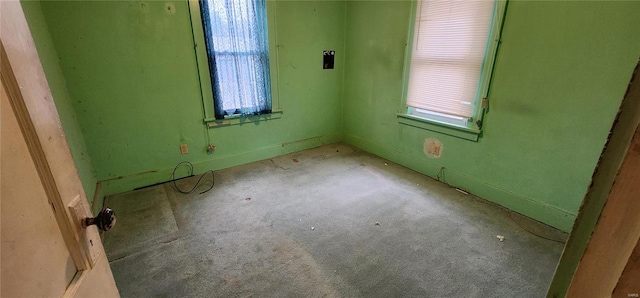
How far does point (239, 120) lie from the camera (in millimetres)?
3150

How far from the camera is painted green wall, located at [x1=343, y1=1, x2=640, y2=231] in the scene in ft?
5.72

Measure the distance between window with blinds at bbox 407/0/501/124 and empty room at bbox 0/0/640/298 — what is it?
0.02 meters

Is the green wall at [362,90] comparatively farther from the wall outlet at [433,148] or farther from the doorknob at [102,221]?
the doorknob at [102,221]

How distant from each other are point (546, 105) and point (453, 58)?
2.80 feet

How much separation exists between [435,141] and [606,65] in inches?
53.9

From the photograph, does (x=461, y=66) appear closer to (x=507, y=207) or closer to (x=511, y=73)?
(x=511, y=73)

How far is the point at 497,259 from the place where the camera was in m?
1.82

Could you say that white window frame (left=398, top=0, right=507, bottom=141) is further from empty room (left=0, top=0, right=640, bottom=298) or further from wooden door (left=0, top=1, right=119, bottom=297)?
wooden door (left=0, top=1, right=119, bottom=297)

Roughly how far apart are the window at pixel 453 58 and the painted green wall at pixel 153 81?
49.8 inches

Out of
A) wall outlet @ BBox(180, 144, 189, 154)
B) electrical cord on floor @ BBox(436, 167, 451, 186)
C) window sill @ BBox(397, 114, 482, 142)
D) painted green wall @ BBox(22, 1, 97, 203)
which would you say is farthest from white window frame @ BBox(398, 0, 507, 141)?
painted green wall @ BBox(22, 1, 97, 203)

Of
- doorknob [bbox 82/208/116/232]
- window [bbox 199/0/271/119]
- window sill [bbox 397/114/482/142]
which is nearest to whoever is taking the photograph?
doorknob [bbox 82/208/116/232]

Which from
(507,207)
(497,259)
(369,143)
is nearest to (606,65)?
(507,207)

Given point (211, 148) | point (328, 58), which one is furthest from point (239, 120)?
point (328, 58)

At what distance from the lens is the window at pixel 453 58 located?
2279mm
